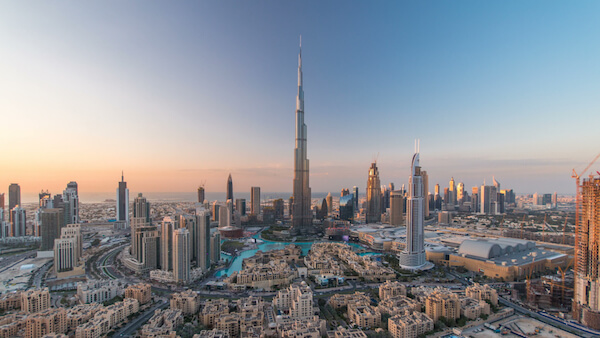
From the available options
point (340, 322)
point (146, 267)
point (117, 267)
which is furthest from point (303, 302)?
point (117, 267)

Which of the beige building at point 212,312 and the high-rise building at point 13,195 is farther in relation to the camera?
the high-rise building at point 13,195

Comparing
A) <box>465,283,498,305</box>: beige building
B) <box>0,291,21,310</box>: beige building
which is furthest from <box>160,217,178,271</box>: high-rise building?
<box>465,283,498,305</box>: beige building

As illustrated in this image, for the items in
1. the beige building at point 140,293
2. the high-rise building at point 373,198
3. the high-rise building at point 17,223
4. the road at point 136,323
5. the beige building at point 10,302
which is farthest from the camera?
the high-rise building at point 373,198

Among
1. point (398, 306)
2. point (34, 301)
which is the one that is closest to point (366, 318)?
point (398, 306)

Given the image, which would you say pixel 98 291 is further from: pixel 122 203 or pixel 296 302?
pixel 122 203

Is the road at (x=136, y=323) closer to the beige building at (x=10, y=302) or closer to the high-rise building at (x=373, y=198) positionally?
the beige building at (x=10, y=302)

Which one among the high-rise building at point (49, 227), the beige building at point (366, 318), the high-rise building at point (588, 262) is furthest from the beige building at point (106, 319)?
the high-rise building at point (588, 262)
